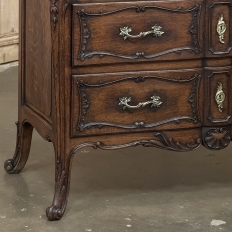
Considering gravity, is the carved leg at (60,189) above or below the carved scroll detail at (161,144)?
below

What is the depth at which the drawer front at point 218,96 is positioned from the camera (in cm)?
246

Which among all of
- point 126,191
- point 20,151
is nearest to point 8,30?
point 20,151

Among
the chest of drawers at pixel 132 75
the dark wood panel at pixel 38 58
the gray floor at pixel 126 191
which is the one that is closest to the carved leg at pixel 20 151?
the gray floor at pixel 126 191

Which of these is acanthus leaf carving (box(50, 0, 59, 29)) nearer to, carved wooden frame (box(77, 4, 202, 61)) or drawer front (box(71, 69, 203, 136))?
carved wooden frame (box(77, 4, 202, 61))

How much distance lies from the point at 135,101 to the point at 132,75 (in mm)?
94

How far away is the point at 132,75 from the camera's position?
2.39 m

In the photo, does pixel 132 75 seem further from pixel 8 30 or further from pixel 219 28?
pixel 8 30

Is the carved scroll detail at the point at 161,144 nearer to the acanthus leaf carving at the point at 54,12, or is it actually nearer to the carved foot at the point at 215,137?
the carved foot at the point at 215,137

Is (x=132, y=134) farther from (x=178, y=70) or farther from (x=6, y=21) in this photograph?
(x=6, y=21)

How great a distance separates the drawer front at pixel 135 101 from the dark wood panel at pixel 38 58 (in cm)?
17

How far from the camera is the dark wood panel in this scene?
2469 mm

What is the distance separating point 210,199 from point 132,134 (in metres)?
0.43

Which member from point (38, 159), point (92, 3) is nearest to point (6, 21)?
point (38, 159)

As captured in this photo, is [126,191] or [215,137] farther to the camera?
[126,191]
